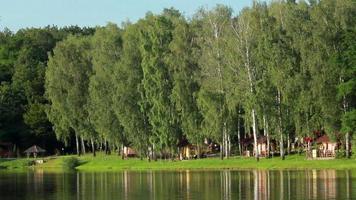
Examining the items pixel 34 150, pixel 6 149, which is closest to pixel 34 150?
pixel 34 150

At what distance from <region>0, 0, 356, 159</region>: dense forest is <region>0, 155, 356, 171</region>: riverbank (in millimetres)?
2219

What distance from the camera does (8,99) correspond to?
5281 inches

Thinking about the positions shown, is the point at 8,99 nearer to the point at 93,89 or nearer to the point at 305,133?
the point at 93,89

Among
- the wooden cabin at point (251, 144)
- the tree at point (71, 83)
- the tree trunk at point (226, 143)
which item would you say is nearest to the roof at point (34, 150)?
the tree at point (71, 83)

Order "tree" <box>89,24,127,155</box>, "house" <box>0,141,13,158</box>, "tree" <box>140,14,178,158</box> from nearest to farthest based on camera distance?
1. "tree" <box>140,14,178,158</box>
2. "tree" <box>89,24,127,155</box>
3. "house" <box>0,141,13,158</box>

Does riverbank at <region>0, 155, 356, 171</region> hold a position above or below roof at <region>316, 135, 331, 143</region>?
below

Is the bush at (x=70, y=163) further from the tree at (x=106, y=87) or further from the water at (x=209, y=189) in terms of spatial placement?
the water at (x=209, y=189)

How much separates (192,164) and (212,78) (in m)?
9.71

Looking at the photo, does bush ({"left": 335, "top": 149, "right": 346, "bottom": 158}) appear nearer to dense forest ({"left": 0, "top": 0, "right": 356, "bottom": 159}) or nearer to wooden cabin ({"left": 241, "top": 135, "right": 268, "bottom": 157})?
dense forest ({"left": 0, "top": 0, "right": 356, "bottom": 159})

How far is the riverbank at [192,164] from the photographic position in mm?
76938

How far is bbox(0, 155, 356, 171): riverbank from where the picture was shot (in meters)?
76.9

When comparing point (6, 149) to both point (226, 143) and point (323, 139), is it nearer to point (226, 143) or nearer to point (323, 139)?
point (226, 143)

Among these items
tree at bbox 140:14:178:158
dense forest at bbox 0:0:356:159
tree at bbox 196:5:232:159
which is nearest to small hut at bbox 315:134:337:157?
dense forest at bbox 0:0:356:159

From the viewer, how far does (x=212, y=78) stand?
90.8 metres
